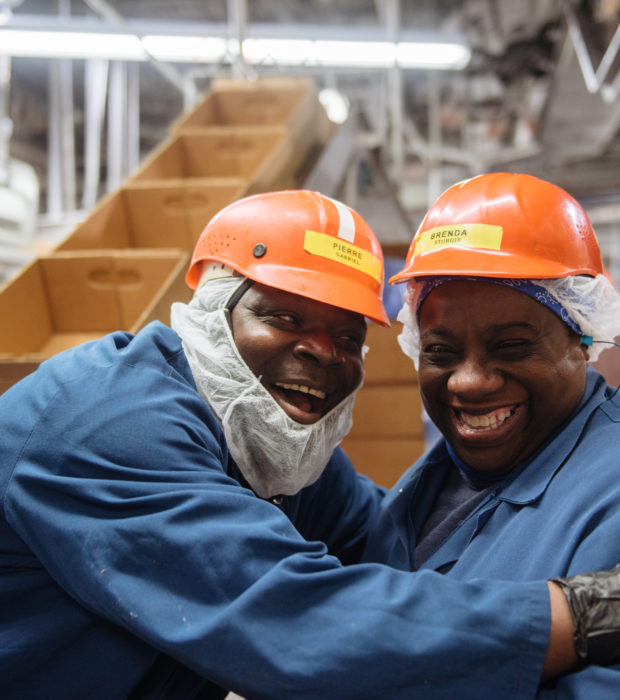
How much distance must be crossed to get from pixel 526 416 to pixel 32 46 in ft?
17.3

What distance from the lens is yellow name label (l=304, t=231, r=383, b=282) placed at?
1818mm

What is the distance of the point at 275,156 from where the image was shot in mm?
3473

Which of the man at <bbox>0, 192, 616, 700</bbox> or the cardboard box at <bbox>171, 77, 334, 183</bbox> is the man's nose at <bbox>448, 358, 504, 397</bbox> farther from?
the cardboard box at <bbox>171, 77, 334, 183</bbox>

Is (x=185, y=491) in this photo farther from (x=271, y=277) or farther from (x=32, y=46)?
(x=32, y=46)

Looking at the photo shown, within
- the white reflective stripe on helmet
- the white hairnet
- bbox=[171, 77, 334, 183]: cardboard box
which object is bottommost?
the white hairnet

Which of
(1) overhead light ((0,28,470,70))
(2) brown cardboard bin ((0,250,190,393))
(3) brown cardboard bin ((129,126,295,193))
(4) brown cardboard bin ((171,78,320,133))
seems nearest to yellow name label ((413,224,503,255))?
(2) brown cardboard bin ((0,250,190,393))

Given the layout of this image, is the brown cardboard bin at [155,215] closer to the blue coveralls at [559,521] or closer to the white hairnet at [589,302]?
the white hairnet at [589,302]

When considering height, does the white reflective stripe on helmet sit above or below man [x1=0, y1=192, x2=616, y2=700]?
above

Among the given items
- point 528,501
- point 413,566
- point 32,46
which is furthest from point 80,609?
point 32,46

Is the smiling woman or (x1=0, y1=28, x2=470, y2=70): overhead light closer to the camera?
the smiling woman

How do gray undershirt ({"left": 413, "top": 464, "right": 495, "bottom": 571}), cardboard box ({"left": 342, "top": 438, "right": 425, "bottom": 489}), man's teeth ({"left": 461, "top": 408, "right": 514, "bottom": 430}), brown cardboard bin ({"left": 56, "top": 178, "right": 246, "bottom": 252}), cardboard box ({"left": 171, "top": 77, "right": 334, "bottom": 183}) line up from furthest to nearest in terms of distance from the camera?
cardboard box ({"left": 171, "top": 77, "right": 334, "bottom": 183}) → brown cardboard bin ({"left": 56, "top": 178, "right": 246, "bottom": 252}) → cardboard box ({"left": 342, "top": 438, "right": 425, "bottom": 489}) → gray undershirt ({"left": 413, "top": 464, "right": 495, "bottom": 571}) → man's teeth ({"left": 461, "top": 408, "right": 514, "bottom": 430})

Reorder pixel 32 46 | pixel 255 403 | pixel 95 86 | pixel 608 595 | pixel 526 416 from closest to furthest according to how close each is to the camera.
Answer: pixel 608 595
pixel 526 416
pixel 255 403
pixel 32 46
pixel 95 86

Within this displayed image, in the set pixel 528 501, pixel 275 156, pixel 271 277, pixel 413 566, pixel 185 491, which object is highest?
pixel 275 156

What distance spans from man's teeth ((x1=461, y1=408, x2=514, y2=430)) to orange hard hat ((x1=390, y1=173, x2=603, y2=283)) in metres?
0.35
